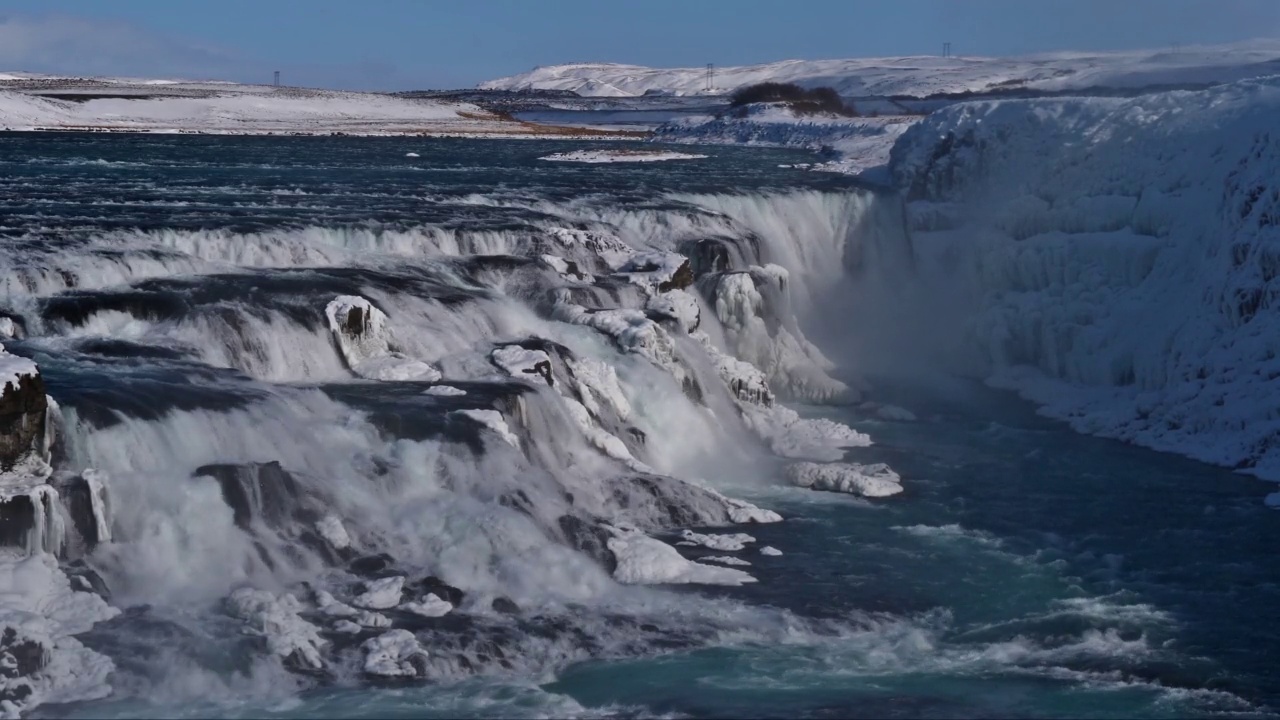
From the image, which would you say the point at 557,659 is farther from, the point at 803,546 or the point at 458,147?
the point at 458,147

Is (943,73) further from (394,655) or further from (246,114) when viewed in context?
(394,655)

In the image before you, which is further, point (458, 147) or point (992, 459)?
point (458, 147)

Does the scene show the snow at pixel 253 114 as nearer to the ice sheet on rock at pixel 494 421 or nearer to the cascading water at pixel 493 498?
the cascading water at pixel 493 498

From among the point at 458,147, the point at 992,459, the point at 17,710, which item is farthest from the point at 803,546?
the point at 458,147

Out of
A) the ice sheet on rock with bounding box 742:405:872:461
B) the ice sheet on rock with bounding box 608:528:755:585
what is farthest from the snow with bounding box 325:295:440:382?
the ice sheet on rock with bounding box 742:405:872:461

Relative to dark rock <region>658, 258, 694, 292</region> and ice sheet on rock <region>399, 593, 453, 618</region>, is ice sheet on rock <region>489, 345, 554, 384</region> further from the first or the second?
ice sheet on rock <region>399, 593, 453, 618</region>
